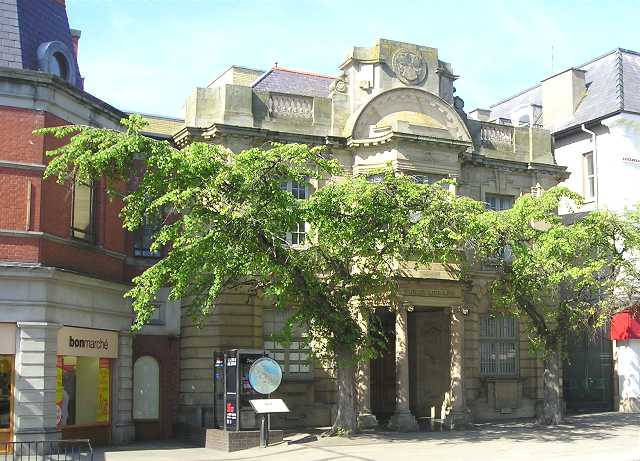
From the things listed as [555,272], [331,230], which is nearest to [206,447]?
[331,230]

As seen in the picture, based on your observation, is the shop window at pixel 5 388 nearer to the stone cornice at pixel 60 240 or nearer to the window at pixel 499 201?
the stone cornice at pixel 60 240

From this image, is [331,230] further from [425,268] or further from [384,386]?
[384,386]

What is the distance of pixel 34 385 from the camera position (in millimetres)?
20125

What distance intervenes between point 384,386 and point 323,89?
10993 mm

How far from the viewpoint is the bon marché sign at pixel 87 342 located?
21.8 meters

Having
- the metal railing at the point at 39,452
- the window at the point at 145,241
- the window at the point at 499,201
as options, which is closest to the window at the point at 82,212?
the window at the point at 145,241

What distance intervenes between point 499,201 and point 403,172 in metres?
5.43

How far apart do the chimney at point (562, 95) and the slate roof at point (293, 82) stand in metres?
10.7

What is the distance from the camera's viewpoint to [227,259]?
67.0ft

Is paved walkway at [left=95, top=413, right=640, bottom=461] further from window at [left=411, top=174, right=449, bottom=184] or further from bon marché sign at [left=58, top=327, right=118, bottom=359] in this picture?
window at [left=411, top=174, right=449, bottom=184]

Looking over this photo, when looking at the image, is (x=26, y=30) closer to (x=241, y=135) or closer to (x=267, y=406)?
(x=241, y=135)

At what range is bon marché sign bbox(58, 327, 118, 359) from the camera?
858 inches

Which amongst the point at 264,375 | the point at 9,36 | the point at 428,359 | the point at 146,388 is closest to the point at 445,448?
the point at 264,375

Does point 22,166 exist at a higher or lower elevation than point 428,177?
lower
